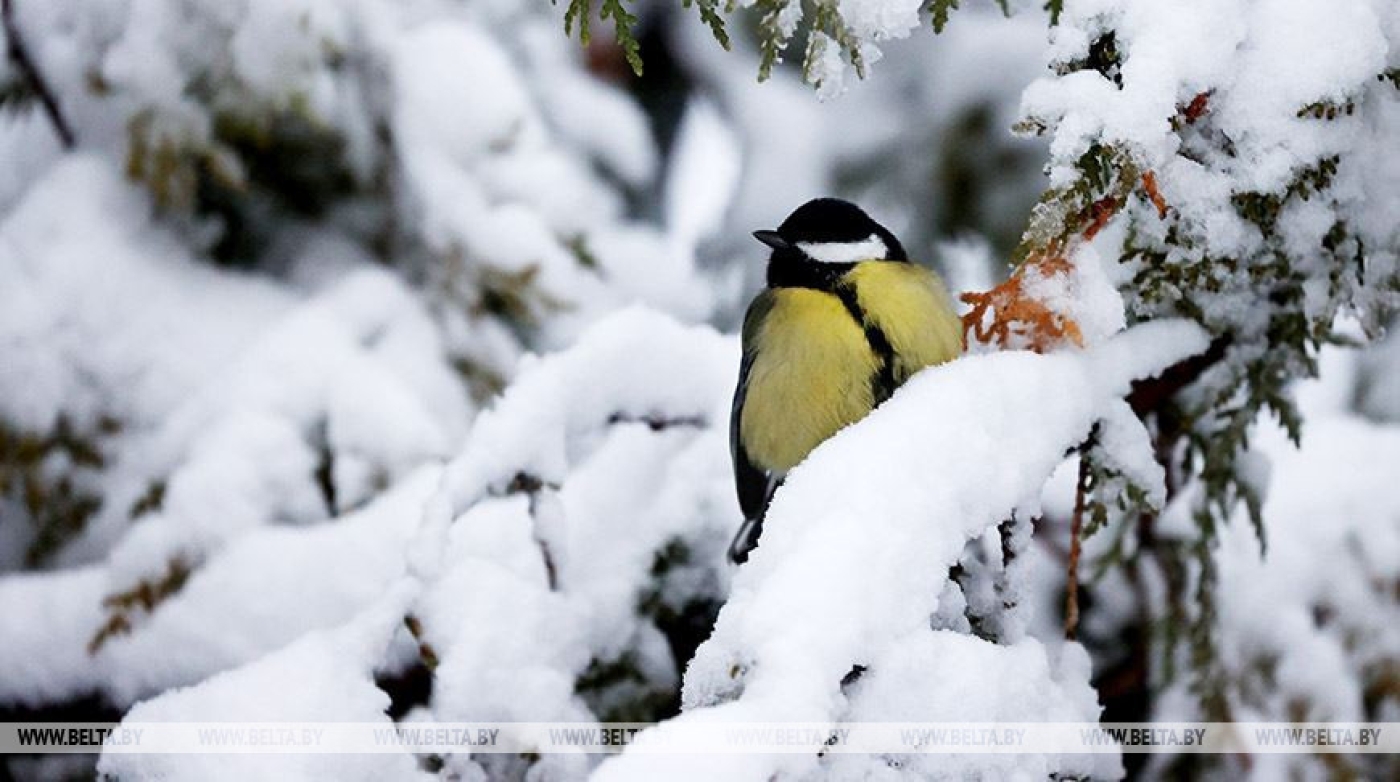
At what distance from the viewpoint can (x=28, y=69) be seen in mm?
3359

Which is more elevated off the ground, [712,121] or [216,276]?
[712,121]

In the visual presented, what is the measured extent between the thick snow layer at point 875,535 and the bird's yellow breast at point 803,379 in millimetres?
614

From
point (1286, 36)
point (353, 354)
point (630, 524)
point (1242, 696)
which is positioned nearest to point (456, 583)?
point (630, 524)

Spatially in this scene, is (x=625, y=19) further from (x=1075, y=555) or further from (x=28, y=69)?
(x=28, y=69)

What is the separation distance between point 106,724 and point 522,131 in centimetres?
211

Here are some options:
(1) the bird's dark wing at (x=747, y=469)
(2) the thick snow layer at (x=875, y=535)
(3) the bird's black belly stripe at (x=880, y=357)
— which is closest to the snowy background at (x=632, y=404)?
(2) the thick snow layer at (x=875, y=535)

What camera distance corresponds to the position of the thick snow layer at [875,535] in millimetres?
1358

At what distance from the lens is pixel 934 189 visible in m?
5.06

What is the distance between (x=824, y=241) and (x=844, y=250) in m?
0.06

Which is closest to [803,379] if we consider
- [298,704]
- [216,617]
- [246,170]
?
[298,704]

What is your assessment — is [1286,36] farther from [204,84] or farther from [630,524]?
[204,84]

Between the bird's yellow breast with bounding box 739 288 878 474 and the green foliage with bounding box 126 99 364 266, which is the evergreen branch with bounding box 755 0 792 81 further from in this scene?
the green foliage with bounding box 126 99 364 266

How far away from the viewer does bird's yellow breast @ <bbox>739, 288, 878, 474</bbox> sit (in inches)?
99.0

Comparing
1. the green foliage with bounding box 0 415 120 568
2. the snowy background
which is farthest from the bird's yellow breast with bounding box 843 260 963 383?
the green foliage with bounding box 0 415 120 568
